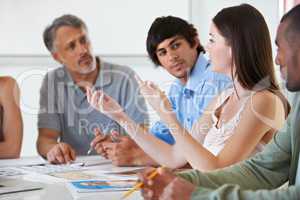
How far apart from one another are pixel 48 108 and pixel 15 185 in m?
1.25

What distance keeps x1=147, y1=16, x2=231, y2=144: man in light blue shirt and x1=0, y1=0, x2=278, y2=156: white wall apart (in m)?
0.38

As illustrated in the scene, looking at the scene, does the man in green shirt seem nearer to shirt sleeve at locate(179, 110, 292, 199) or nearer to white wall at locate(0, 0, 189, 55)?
shirt sleeve at locate(179, 110, 292, 199)

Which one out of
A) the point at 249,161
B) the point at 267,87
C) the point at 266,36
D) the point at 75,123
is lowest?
the point at 75,123

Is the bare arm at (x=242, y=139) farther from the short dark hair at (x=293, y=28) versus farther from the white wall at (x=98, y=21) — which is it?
the white wall at (x=98, y=21)

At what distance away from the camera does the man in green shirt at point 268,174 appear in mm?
939

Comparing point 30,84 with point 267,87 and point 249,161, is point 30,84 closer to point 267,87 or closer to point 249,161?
point 267,87

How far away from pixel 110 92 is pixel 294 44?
166cm

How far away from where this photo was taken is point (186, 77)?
2.31 meters

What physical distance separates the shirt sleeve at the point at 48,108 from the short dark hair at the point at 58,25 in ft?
0.77

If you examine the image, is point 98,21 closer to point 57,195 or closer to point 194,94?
point 194,94

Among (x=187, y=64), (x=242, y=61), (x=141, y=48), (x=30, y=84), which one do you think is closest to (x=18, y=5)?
(x=30, y=84)

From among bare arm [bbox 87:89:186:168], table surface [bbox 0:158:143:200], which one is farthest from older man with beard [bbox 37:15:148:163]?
table surface [bbox 0:158:143:200]

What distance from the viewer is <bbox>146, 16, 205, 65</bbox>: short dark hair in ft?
7.82

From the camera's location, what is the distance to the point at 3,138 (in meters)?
2.26
